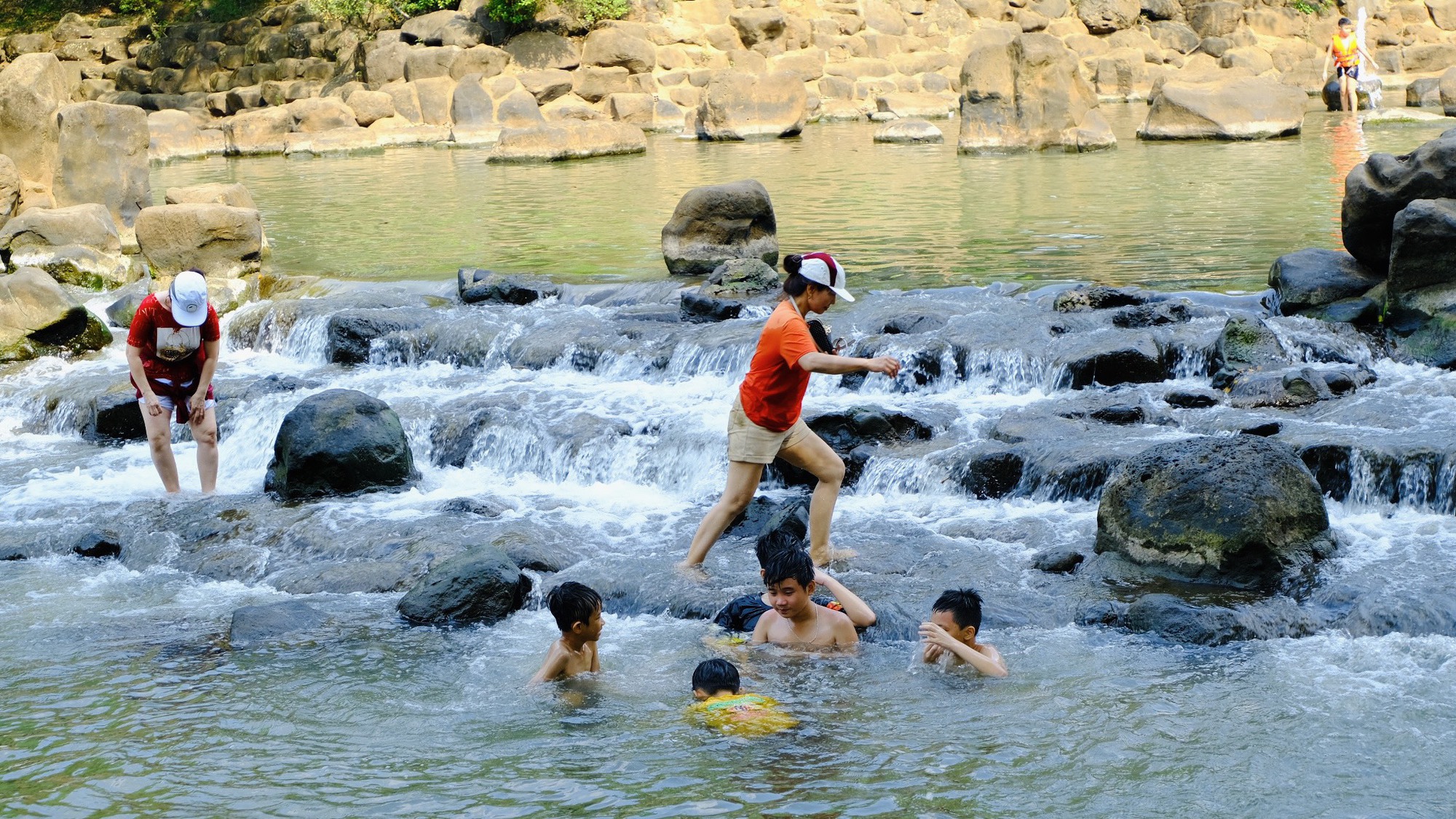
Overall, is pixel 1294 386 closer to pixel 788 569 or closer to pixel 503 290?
pixel 788 569

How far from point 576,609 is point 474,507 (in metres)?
3.17

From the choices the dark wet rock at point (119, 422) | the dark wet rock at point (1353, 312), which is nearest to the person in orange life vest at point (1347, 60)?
the dark wet rock at point (1353, 312)

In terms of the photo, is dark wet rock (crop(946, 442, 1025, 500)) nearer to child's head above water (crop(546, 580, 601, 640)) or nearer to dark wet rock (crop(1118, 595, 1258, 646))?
dark wet rock (crop(1118, 595, 1258, 646))

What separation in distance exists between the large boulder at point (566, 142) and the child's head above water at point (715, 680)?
21.6 meters

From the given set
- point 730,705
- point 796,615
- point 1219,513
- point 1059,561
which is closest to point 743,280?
point 1059,561

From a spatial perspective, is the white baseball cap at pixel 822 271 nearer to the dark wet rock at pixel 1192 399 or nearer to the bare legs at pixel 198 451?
the dark wet rock at pixel 1192 399

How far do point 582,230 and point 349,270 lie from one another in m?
3.22

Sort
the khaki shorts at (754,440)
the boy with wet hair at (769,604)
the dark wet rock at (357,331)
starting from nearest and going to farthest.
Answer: the boy with wet hair at (769,604), the khaki shorts at (754,440), the dark wet rock at (357,331)

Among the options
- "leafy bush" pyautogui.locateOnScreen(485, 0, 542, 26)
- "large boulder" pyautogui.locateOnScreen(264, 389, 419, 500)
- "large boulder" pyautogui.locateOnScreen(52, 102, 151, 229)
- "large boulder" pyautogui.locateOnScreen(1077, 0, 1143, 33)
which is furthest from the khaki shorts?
"large boulder" pyautogui.locateOnScreen(1077, 0, 1143, 33)

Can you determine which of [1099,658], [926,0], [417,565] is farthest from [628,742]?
[926,0]

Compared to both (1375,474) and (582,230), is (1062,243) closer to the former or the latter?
(582,230)

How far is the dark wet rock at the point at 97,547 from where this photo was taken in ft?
27.6

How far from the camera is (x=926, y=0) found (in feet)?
127

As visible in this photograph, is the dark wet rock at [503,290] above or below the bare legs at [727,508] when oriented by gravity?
above
